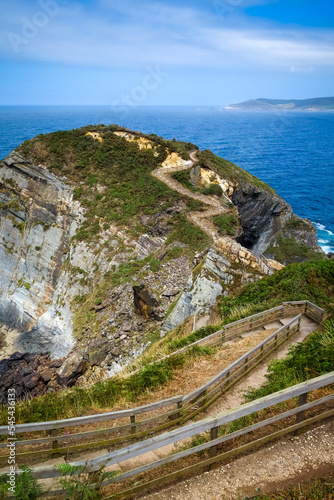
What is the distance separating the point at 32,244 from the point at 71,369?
16.4 meters

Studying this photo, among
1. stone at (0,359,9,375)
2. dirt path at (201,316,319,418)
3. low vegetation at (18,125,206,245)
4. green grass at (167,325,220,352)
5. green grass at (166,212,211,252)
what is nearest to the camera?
dirt path at (201,316,319,418)

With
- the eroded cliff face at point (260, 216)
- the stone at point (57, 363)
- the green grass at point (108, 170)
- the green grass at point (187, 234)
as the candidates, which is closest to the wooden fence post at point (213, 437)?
the green grass at point (187, 234)

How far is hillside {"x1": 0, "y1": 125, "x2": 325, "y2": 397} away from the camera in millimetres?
22000

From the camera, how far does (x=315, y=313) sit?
13164 mm

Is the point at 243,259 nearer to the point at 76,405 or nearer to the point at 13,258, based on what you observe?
the point at 76,405

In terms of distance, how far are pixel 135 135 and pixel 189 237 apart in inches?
764

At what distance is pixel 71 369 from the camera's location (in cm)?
2247

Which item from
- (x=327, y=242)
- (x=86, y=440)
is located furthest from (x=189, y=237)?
(x=327, y=242)

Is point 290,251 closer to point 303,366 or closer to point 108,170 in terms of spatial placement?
point 108,170

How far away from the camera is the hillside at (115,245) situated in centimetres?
2200

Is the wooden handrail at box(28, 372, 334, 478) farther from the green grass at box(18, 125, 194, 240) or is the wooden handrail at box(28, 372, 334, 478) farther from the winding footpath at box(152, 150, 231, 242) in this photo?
the green grass at box(18, 125, 194, 240)

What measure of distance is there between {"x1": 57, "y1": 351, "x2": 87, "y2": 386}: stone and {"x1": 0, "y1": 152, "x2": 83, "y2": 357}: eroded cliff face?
6.63 metres

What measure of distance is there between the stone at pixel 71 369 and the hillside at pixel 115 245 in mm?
86
